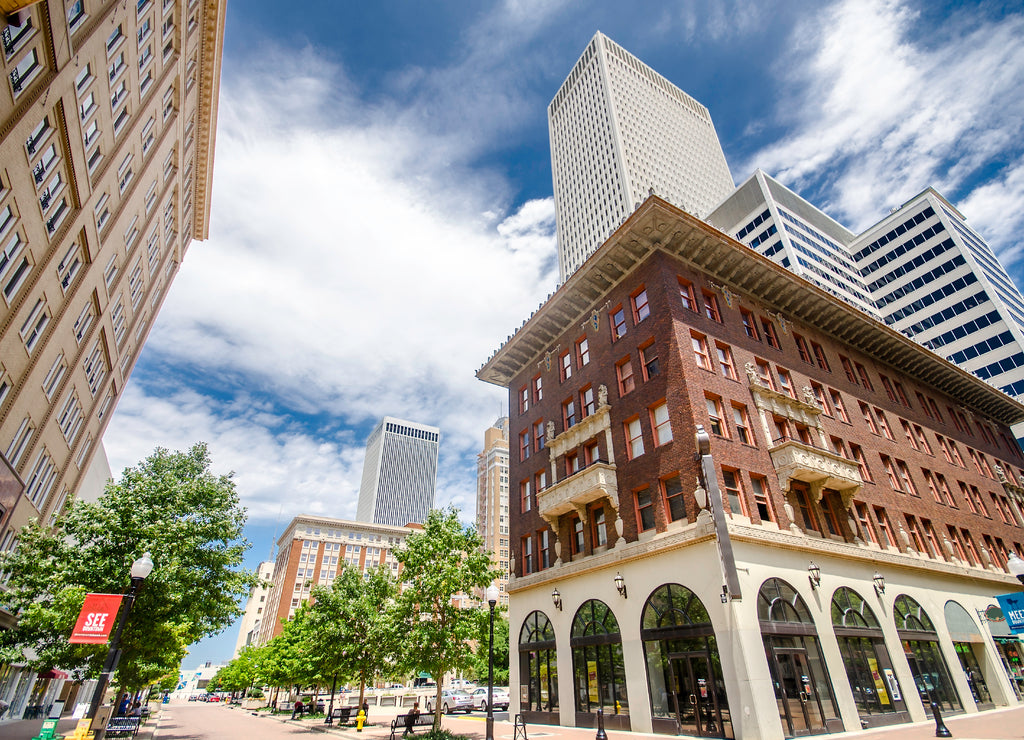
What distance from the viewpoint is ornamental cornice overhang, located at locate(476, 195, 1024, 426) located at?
27000 mm

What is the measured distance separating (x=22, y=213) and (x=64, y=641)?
58.4 ft

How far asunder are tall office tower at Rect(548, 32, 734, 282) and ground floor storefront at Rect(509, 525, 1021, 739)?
280 ft

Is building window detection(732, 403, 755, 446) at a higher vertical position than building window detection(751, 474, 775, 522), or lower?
higher

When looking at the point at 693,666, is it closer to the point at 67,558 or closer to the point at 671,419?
the point at 671,419

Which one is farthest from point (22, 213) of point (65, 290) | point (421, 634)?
point (421, 634)

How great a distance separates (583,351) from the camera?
31.3m

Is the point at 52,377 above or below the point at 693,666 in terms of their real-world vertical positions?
above

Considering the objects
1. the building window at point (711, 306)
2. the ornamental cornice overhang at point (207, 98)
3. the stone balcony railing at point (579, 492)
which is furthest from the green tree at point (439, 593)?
the ornamental cornice overhang at point (207, 98)

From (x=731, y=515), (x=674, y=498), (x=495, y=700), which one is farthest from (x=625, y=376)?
(x=495, y=700)

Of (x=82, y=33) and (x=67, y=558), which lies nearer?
(x=67, y=558)

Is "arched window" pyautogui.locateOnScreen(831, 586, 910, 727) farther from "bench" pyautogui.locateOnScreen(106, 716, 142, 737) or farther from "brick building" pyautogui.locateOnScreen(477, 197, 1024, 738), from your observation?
"bench" pyautogui.locateOnScreen(106, 716, 142, 737)

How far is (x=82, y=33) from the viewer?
2280 centimetres

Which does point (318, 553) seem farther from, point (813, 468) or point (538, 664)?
point (813, 468)

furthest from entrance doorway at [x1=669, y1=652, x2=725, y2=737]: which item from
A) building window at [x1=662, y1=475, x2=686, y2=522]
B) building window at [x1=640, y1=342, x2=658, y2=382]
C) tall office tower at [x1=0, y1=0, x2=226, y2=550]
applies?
tall office tower at [x1=0, y1=0, x2=226, y2=550]
